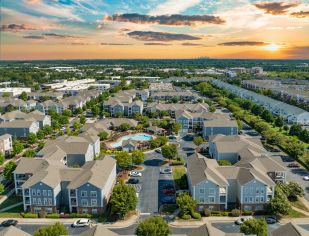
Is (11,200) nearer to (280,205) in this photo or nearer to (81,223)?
(81,223)

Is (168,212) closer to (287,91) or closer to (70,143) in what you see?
(70,143)

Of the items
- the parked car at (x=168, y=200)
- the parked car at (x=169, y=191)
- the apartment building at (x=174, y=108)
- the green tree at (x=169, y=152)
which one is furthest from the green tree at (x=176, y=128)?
the parked car at (x=168, y=200)

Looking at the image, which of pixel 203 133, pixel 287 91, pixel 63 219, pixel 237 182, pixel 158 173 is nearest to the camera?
pixel 63 219

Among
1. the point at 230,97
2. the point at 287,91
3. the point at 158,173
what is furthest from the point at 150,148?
the point at 287,91

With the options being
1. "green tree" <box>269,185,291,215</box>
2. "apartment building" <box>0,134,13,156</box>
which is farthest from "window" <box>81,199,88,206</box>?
"apartment building" <box>0,134,13,156</box>

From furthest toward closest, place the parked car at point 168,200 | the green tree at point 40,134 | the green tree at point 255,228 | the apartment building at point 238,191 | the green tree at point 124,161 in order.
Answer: the green tree at point 40,134 → the green tree at point 124,161 → the parked car at point 168,200 → the apartment building at point 238,191 → the green tree at point 255,228

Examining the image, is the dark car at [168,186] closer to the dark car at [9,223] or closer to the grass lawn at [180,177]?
the grass lawn at [180,177]

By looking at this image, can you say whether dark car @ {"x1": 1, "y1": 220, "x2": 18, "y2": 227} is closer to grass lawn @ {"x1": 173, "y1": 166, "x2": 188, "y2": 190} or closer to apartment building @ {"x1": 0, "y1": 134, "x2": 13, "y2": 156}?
grass lawn @ {"x1": 173, "y1": 166, "x2": 188, "y2": 190}

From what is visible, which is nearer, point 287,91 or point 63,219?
point 63,219
